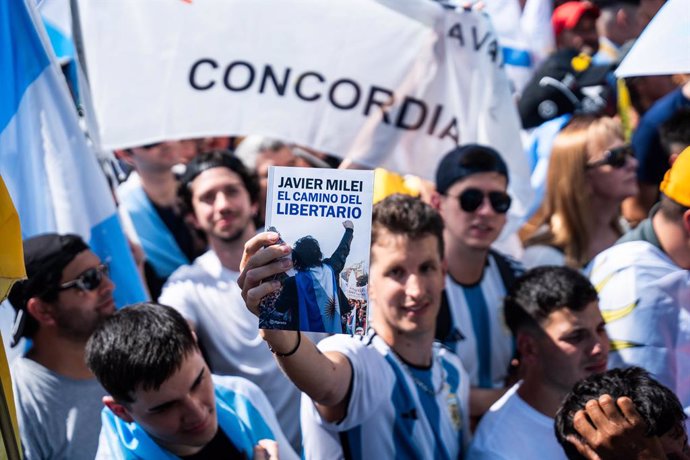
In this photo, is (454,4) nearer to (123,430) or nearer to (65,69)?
(65,69)

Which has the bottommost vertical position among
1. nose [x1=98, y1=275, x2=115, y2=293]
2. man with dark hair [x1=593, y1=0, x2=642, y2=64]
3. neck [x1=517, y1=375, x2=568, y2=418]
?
neck [x1=517, y1=375, x2=568, y2=418]

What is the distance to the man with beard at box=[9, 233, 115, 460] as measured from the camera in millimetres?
3975

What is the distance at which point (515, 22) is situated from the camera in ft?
23.5

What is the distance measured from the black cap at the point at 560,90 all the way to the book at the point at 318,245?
390 centimetres

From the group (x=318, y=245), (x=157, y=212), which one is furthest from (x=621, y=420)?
(x=157, y=212)

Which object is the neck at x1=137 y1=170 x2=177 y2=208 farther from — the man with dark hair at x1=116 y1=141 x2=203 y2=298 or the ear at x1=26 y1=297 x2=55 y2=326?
the ear at x1=26 y1=297 x2=55 y2=326

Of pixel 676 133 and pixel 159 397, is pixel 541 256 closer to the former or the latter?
pixel 676 133

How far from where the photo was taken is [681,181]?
414 cm

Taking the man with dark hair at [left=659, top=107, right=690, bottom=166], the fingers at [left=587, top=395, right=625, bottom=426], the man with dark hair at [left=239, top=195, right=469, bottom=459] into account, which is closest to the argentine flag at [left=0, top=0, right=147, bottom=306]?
the man with dark hair at [left=239, top=195, right=469, bottom=459]

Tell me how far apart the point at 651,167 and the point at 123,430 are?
11.5 ft

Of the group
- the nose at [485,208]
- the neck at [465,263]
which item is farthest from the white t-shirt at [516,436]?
the nose at [485,208]

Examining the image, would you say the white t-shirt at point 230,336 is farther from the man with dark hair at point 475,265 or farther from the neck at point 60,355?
the man with dark hair at point 475,265

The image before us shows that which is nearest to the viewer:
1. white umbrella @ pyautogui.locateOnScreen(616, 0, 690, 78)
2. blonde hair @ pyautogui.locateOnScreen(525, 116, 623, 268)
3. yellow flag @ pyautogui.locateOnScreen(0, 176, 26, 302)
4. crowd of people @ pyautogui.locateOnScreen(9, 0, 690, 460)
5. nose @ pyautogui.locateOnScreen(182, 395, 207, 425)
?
yellow flag @ pyautogui.locateOnScreen(0, 176, 26, 302)

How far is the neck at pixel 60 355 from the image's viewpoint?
164 inches
